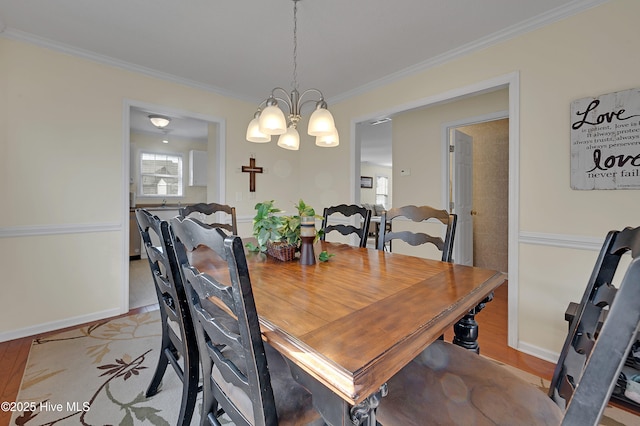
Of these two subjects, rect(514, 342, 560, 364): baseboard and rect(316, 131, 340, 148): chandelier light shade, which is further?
rect(514, 342, 560, 364): baseboard

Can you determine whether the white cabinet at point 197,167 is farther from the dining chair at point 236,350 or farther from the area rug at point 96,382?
the dining chair at point 236,350

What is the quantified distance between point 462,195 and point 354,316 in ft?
11.6

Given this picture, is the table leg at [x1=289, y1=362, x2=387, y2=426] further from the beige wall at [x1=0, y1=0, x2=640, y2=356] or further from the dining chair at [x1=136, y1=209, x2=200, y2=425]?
the beige wall at [x1=0, y1=0, x2=640, y2=356]

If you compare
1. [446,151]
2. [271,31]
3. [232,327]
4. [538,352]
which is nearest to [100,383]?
[232,327]

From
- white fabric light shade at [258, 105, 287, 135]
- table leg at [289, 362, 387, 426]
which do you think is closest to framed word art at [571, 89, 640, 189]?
white fabric light shade at [258, 105, 287, 135]

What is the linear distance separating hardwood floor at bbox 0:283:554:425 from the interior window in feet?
13.0

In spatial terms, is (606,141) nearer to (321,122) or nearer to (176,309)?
(321,122)

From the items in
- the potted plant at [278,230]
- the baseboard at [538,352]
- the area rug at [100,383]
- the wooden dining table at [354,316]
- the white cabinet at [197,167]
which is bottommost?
the area rug at [100,383]

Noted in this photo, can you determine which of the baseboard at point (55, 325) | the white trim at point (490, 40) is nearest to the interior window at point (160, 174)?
the baseboard at point (55, 325)

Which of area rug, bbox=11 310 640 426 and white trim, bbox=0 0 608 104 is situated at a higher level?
white trim, bbox=0 0 608 104

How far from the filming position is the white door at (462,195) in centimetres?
369

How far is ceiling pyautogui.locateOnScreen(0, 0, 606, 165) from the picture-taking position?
1.93 meters

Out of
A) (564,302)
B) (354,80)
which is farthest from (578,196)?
(354,80)

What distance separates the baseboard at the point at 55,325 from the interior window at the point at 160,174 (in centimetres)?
364
